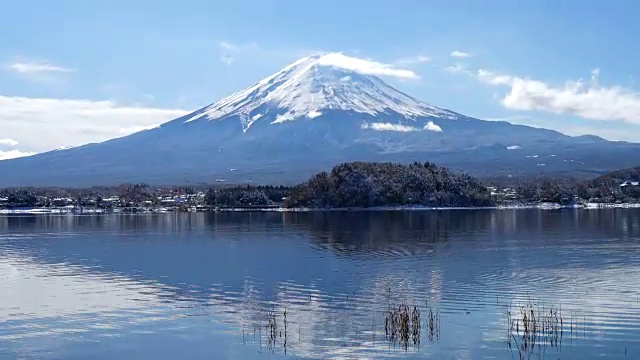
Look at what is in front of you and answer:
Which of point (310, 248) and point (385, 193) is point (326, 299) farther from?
point (385, 193)

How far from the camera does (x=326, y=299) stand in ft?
67.7

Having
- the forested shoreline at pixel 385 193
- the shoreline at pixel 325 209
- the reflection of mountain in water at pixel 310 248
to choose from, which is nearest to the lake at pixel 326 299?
the reflection of mountain in water at pixel 310 248

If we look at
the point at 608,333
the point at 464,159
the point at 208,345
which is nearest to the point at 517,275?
the point at 608,333

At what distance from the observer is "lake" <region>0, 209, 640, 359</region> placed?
15.5 metres

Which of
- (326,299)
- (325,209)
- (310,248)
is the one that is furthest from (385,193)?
(326,299)

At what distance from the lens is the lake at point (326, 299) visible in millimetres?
15469

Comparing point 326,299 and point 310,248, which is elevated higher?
point 310,248

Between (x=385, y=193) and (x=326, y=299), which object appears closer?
(x=326, y=299)

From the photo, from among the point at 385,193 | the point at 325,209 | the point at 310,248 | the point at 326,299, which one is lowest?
the point at 326,299

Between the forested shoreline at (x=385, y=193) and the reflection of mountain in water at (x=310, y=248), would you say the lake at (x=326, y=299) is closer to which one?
the reflection of mountain in water at (x=310, y=248)

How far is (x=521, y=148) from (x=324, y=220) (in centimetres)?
14734

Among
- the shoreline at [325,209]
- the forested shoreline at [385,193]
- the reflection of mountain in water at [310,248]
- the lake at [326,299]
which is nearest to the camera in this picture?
the lake at [326,299]

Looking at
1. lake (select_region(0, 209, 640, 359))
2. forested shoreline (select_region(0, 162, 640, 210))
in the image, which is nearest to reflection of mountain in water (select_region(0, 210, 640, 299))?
lake (select_region(0, 209, 640, 359))

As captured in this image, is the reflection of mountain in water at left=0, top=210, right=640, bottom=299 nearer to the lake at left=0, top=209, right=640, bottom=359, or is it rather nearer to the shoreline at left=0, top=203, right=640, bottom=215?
the lake at left=0, top=209, right=640, bottom=359
